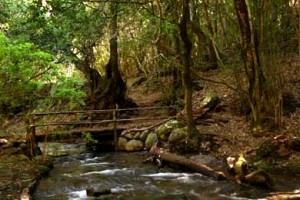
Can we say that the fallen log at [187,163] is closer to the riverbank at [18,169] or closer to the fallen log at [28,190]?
the riverbank at [18,169]

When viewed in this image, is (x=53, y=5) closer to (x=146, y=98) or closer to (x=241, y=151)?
(x=241, y=151)

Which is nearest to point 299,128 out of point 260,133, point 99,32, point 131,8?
point 260,133

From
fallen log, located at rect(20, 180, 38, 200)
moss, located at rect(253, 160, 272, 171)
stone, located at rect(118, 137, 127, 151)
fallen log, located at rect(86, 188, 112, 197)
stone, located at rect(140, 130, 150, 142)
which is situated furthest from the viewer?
stone, located at rect(118, 137, 127, 151)

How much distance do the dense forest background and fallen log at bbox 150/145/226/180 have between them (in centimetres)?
128

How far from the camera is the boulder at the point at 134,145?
565 inches

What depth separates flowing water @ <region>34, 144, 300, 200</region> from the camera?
8531 millimetres

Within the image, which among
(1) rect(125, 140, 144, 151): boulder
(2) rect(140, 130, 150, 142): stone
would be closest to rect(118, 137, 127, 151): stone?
(1) rect(125, 140, 144, 151): boulder

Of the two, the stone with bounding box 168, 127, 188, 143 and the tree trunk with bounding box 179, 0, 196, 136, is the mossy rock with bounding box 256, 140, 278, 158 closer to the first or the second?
the tree trunk with bounding box 179, 0, 196, 136

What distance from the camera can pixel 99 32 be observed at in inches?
682

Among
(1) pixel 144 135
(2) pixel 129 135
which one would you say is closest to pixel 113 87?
(2) pixel 129 135

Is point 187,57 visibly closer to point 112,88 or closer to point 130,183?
point 130,183

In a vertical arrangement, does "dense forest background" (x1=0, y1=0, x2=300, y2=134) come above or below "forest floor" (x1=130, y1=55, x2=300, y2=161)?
above

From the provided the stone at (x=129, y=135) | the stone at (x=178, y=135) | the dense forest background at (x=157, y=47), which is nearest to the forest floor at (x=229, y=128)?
the dense forest background at (x=157, y=47)

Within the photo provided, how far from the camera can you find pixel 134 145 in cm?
1443
